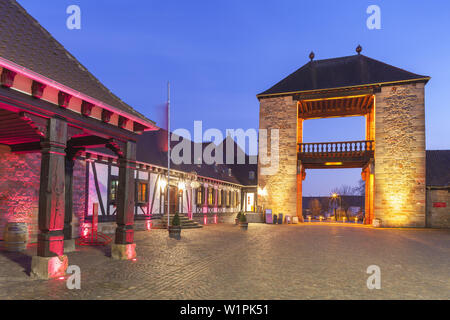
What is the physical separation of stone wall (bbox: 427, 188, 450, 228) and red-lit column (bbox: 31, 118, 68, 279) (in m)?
21.5

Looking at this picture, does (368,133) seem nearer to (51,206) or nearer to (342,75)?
(342,75)

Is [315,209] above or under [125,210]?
under

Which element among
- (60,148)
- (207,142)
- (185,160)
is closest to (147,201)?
(185,160)

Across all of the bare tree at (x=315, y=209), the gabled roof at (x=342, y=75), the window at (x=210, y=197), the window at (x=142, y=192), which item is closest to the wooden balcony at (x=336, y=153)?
the gabled roof at (x=342, y=75)

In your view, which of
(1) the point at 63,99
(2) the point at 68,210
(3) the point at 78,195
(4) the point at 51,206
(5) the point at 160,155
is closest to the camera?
(4) the point at 51,206

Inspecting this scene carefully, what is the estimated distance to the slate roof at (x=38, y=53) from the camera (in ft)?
18.7

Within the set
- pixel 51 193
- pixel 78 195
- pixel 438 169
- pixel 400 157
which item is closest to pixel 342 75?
pixel 400 157

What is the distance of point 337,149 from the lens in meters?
21.5

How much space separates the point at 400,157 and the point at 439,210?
422cm

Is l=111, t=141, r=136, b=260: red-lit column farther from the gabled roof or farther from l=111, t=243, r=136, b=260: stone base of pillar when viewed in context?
the gabled roof

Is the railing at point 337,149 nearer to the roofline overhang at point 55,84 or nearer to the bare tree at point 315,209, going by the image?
the roofline overhang at point 55,84

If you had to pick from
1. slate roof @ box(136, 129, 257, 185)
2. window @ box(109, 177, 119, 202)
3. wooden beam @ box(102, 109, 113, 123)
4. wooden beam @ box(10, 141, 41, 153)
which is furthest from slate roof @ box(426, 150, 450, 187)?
wooden beam @ box(10, 141, 41, 153)

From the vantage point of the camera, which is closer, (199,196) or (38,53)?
(38,53)
